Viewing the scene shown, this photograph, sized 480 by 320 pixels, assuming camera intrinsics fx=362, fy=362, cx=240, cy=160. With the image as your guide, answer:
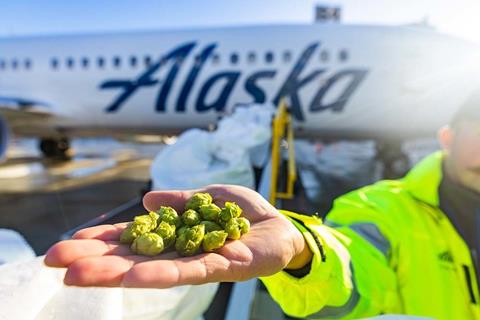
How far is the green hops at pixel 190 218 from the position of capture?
99 centimetres

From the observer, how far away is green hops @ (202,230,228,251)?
0.89 meters

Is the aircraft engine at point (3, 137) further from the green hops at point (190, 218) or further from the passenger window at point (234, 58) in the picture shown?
the green hops at point (190, 218)

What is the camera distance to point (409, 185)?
5.03 ft

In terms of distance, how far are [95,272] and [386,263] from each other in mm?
1046

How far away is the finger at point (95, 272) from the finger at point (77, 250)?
0.13ft

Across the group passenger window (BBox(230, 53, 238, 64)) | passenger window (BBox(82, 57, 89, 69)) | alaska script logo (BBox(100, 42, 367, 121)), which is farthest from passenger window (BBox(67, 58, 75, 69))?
passenger window (BBox(230, 53, 238, 64))

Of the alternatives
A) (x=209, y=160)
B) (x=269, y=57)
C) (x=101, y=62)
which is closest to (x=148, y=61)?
(x=101, y=62)

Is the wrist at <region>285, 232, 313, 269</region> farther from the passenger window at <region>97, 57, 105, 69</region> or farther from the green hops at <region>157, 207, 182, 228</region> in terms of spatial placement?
the passenger window at <region>97, 57, 105, 69</region>

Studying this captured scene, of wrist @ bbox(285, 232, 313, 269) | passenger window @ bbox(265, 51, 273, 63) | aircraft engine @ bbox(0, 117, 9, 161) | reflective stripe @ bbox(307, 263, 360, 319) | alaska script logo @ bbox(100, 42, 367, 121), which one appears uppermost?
wrist @ bbox(285, 232, 313, 269)

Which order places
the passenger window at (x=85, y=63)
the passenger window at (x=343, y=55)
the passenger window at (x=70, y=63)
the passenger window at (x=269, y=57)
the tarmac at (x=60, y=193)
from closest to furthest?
the tarmac at (x=60, y=193)
the passenger window at (x=343, y=55)
the passenger window at (x=269, y=57)
the passenger window at (x=85, y=63)
the passenger window at (x=70, y=63)

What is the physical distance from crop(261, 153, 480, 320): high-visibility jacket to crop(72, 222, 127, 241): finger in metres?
0.50

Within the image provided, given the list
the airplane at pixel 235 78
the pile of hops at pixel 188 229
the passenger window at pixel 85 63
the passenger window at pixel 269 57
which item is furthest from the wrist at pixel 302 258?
the passenger window at pixel 85 63

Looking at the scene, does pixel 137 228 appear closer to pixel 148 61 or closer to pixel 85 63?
pixel 148 61

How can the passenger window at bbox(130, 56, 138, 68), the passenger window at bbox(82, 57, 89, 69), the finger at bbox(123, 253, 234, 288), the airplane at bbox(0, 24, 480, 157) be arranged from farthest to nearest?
the passenger window at bbox(82, 57, 89, 69) → the passenger window at bbox(130, 56, 138, 68) → the airplane at bbox(0, 24, 480, 157) → the finger at bbox(123, 253, 234, 288)
